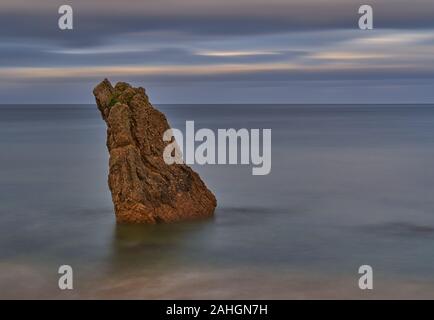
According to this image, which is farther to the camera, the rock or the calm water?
the rock

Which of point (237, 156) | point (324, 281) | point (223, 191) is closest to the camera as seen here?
point (324, 281)

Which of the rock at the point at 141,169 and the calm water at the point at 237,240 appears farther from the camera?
the rock at the point at 141,169

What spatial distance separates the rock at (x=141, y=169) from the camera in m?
19.5

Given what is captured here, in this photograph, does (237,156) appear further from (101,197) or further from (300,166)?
(101,197)

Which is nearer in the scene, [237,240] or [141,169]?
[237,240]

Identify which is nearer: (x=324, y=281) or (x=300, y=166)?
(x=324, y=281)

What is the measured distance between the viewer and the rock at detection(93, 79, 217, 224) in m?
19.5

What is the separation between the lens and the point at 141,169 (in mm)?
19594

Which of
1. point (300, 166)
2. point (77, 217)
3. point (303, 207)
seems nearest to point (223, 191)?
point (303, 207)

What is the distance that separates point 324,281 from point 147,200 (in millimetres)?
6113

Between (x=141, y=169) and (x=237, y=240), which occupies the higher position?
(x=141, y=169)

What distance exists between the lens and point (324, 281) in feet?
51.8
